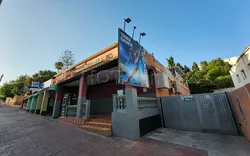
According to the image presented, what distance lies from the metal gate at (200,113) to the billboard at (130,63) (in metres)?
2.25

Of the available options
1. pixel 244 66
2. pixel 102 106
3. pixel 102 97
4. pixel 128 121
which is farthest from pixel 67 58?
pixel 244 66

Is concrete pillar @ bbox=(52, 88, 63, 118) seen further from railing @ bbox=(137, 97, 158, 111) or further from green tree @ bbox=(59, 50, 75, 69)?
green tree @ bbox=(59, 50, 75, 69)

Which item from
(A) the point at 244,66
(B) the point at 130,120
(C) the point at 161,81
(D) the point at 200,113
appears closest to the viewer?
(B) the point at 130,120

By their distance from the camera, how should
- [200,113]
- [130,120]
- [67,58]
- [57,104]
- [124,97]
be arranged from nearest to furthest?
[130,120] < [124,97] < [200,113] < [57,104] < [67,58]

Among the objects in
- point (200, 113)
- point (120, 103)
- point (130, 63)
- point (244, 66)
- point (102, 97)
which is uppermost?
point (244, 66)

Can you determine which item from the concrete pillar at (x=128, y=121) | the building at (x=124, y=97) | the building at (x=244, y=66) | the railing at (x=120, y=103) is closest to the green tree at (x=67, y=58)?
the building at (x=124, y=97)

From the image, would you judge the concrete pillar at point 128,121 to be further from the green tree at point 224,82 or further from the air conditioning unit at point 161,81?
the green tree at point 224,82

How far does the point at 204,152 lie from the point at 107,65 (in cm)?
534

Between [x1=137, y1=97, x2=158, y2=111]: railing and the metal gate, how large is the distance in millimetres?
676

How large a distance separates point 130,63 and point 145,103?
2.34 m

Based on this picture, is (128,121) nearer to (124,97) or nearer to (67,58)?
(124,97)

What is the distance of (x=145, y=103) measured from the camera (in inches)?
209

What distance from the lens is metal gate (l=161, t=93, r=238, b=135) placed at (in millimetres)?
4582

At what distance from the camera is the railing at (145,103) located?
4834mm
